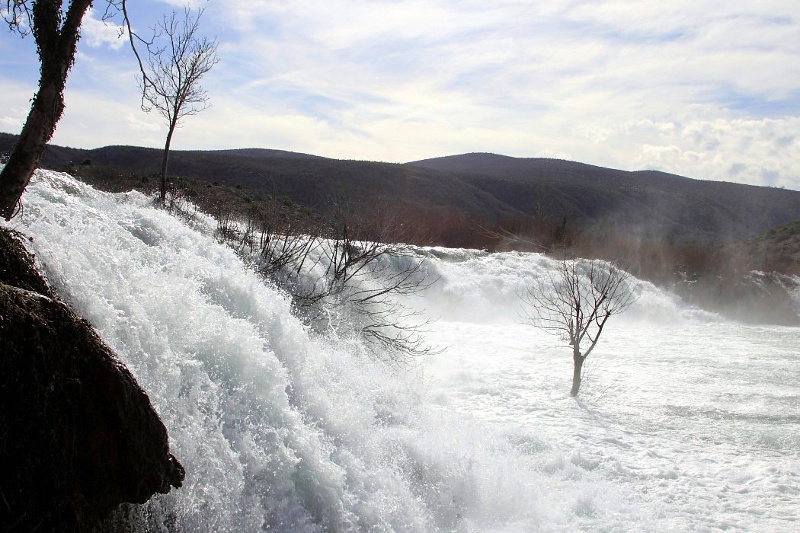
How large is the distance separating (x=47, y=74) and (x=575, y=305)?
1075 centimetres

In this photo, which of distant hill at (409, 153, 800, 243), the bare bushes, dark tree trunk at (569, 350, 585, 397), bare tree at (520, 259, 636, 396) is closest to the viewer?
bare tree at (520, 259, 636, 396)

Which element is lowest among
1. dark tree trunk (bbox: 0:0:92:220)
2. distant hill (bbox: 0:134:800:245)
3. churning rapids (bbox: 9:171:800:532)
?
churning rapids (bbox: 9:171:800:532)

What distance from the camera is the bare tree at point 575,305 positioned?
11.0 m

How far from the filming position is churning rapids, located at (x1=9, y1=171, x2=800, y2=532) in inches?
193

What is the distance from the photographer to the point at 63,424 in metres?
3.38

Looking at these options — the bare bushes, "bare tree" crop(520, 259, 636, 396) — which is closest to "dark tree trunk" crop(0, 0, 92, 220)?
the bare bushes

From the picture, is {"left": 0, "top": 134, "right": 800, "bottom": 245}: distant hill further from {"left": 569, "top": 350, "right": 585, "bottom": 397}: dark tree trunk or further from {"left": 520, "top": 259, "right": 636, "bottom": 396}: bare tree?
{"left": 569, "top": 350, "right": 585, "bottom": 397}: dark tree trunk

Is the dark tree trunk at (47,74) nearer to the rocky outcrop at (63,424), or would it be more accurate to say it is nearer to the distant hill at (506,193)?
the rocky outcrop at (63,424)

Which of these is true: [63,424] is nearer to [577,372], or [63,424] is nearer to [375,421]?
[375,421]

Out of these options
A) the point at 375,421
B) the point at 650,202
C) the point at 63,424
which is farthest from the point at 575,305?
the point at 650,202

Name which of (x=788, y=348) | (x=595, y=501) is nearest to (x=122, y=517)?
(x=595, y=501)

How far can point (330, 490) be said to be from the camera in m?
5.36

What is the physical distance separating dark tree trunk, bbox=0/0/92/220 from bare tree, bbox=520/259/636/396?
8.06m

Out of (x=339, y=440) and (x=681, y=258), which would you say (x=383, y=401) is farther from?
(x=681, y=258)
